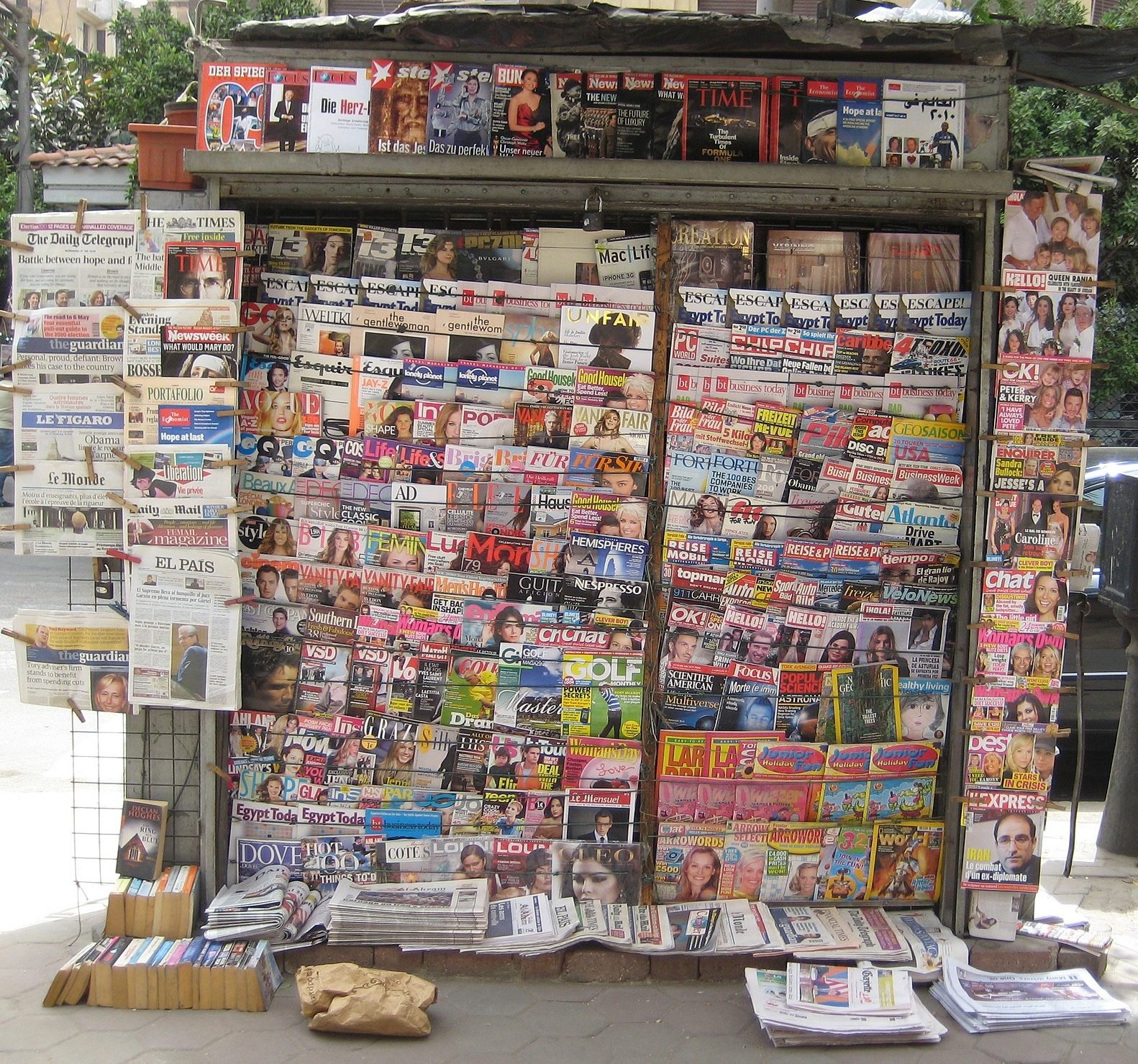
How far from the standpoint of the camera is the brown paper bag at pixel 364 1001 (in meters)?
3.35

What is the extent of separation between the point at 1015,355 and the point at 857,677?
4.07ft

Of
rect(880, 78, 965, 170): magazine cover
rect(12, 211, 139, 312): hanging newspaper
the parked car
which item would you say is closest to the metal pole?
rect(12, 211, 139, 312): hanging newspaper

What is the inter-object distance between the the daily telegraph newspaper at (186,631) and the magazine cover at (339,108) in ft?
4.61

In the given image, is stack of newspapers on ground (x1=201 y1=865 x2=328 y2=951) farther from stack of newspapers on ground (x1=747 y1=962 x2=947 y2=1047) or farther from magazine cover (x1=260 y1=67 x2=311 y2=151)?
magazine cover (x1=260 y1=67 x2=311 y2=151)

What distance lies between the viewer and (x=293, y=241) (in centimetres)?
393

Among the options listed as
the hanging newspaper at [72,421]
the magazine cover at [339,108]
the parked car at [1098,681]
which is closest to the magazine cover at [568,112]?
the magazine cover at [339,108]

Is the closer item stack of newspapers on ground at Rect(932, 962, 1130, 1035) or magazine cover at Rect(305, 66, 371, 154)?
stack of newspapers on ground at Rect(932, 962, 1130, 1035)

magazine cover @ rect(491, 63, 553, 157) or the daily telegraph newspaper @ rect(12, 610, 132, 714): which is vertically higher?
magazine cover @ rect(491, 63, 553, 157)

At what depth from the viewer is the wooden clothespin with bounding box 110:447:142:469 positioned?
369 cm

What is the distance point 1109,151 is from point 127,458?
10.6m

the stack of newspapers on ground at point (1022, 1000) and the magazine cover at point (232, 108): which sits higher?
the magazine cover at point (232, 108)

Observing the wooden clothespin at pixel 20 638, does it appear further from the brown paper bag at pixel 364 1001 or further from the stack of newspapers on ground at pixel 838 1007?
the stack of newspapers on ground at pixel 838 1007

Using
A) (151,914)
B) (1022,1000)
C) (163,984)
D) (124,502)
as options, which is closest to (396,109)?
(124,502)

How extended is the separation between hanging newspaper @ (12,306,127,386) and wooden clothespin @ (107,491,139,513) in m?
0.41
